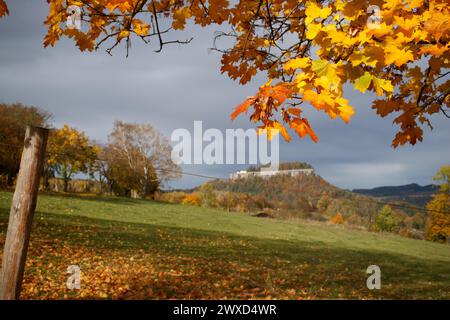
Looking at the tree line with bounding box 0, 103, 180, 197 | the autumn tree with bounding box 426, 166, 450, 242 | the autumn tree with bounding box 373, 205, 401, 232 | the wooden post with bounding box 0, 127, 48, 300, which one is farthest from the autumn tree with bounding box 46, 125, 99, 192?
the autumn tree with bounding box 373, 205, 401, 232

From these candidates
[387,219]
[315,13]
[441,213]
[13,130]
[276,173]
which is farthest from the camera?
[276,173]

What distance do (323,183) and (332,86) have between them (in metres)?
91.0

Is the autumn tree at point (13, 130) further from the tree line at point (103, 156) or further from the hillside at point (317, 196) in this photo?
the hillside at point (317, 196)

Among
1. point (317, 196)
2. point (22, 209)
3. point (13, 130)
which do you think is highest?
point (13, 130)

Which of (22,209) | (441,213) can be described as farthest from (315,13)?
(441,213)

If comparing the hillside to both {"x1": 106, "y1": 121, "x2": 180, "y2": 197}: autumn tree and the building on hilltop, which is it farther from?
{"x1": 106, "y1": 121, "x2": 180, "y2": 197}: autumn tree

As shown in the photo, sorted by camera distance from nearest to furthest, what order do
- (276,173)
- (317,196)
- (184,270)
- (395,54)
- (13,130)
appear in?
(395,54) < (184,270) < (13,130) < (317,196) < (276,173)

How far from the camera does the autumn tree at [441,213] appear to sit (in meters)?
45.3

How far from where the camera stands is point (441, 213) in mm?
46781

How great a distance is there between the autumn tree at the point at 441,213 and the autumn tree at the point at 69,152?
150 ft

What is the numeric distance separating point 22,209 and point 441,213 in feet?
180

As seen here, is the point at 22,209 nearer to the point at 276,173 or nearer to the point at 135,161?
the point at 135,161

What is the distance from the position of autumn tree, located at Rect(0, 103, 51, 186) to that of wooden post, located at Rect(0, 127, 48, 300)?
95.8 ft

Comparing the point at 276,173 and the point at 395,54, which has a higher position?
the point at 276,173
